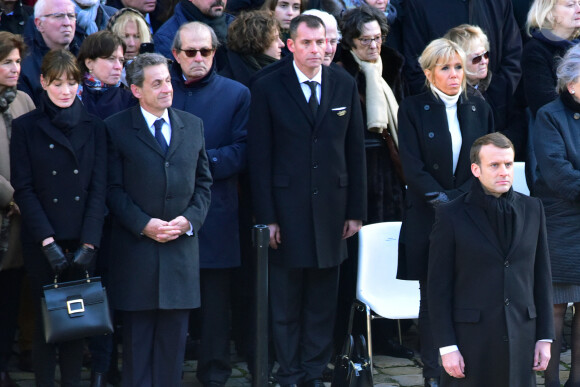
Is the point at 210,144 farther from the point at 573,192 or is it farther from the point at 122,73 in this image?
the point at 573,192

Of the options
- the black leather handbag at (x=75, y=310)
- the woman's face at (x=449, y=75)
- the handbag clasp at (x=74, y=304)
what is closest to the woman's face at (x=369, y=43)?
the woman's face at (x=449, y=75)

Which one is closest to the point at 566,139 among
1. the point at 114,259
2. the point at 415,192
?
the point at 415,192

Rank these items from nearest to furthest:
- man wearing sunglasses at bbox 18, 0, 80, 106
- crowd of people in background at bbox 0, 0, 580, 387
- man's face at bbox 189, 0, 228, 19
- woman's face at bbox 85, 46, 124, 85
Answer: crowd of people in background at bbox 0, 0, 580, 387
woman's face at bbox 85, 46, 124, 85
man wearing sunglasses at bbox 18, 0, 80, 106
man's face at bbox 189, 0, 228, 19

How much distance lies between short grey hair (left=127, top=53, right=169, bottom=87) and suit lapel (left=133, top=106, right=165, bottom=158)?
0.18 metres

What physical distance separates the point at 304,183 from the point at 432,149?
2.74 feet

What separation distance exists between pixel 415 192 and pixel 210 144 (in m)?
1.35

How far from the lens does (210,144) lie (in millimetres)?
6914

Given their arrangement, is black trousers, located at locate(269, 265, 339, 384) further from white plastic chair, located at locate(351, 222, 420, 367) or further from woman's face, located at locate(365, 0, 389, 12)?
woman's face, located at locate(365, 0, 389, 12)

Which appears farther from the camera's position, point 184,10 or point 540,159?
point 184,10

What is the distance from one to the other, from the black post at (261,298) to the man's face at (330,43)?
1994 mm

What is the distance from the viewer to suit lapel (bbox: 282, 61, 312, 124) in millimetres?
6824

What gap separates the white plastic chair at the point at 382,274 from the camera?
7223 millimetres

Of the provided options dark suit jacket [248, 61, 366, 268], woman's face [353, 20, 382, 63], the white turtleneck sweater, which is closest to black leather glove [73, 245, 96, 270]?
dark suit jacket [248, 61, 366, 268]

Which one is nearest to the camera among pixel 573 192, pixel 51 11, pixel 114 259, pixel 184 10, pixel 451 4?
pixel 114 259
